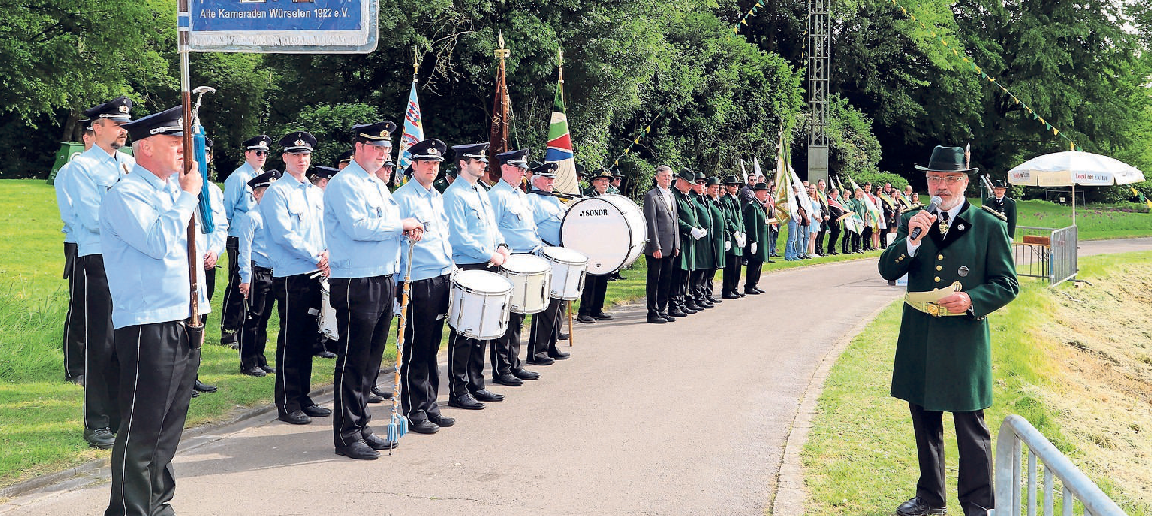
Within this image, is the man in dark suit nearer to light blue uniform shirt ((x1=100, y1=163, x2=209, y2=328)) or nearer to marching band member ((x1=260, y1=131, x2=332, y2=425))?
marching band member ((x1=260, y1=131, x2=332, y2=425))

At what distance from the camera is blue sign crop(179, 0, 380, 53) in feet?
24.5

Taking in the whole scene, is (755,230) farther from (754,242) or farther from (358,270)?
(358,270)

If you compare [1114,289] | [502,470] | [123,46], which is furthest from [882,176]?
[502,470]

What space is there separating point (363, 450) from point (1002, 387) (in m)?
6.82

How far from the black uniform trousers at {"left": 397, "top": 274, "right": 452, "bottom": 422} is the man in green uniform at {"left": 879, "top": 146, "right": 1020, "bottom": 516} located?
11.3 ft

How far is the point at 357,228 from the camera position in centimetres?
713

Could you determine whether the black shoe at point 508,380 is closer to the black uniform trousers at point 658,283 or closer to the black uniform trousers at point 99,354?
the black uniform trousers at point 99,354

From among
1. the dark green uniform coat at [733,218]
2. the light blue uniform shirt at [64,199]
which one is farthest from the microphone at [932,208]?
the dark green uniform coat at [733,218]

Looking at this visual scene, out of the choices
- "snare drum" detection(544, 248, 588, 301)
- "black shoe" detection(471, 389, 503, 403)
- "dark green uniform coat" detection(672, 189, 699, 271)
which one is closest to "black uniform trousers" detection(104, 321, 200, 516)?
"black shoe" detection(471, 389, 503, 403)

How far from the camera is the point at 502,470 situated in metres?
6.95

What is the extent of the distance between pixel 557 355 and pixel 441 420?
3330 mm

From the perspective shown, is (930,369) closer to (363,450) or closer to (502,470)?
(502,470)

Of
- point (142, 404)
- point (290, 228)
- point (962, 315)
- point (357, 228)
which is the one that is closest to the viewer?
point (142, 404)

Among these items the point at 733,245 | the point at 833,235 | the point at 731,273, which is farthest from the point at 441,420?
the point at 833,235
